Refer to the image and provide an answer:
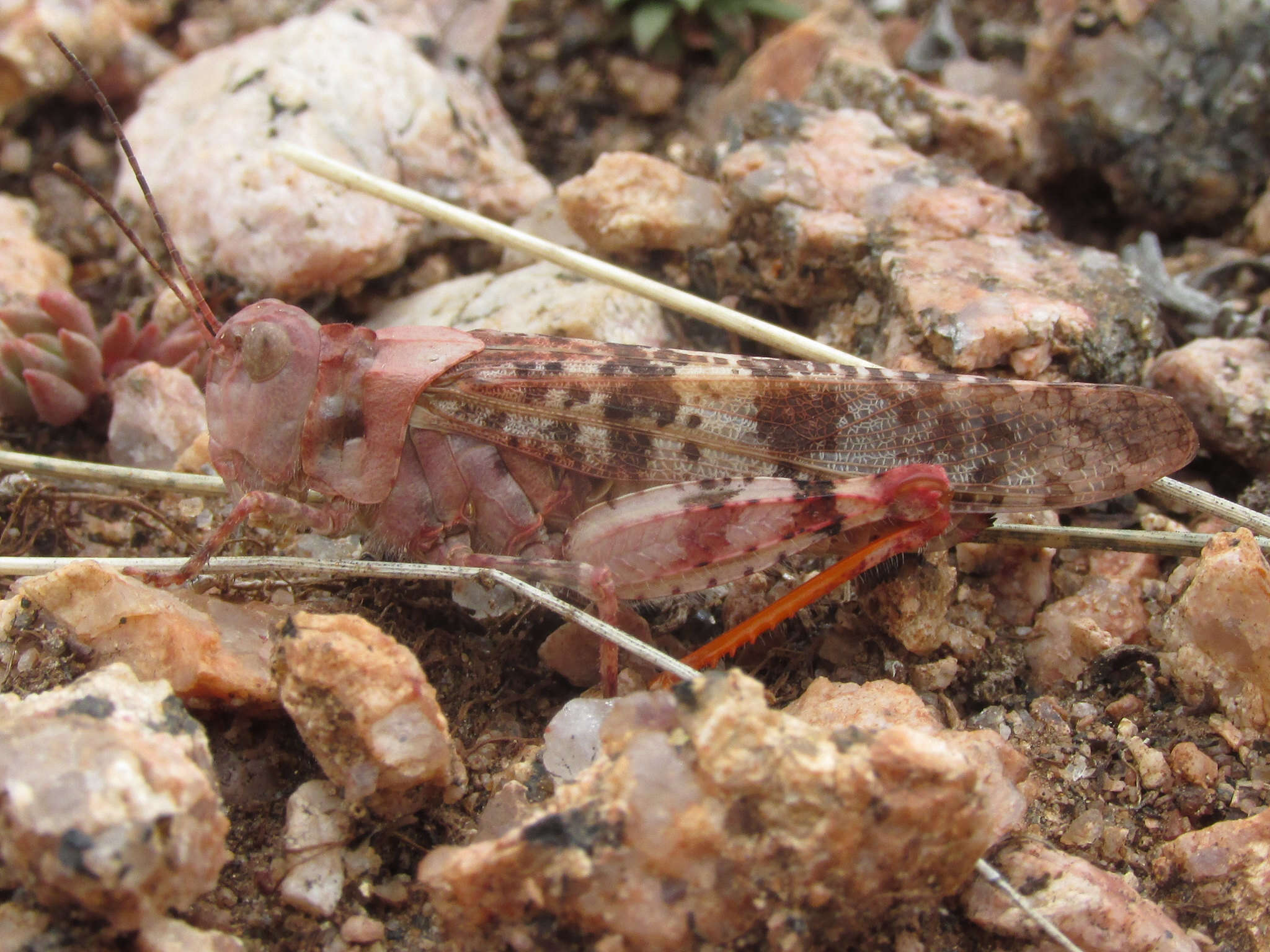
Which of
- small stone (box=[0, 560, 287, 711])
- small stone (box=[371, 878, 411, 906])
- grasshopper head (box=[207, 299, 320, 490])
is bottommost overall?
small stone (box=[371, 878, 411, 906])

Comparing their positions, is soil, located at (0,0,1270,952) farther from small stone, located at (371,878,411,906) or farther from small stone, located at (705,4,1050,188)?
small stone, located at (705,4,1050,188)

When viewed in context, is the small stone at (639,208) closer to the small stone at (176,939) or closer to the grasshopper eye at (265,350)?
the grasshopper eye at (265,350)

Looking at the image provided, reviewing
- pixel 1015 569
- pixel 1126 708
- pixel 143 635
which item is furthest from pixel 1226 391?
pixel 143 635

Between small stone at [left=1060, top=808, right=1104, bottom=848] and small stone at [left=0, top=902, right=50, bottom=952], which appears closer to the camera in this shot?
small stone at [left=0, top=902, right=50, bottom=952]

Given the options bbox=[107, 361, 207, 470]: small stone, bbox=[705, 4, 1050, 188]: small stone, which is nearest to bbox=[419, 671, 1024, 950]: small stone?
bbox=[107, 361, 207, 470]: small stone

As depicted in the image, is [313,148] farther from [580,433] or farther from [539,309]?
[580,433]

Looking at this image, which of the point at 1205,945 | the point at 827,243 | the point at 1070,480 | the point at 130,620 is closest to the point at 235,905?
the point at 130,620

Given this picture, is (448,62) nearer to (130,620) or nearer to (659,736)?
(130,620)

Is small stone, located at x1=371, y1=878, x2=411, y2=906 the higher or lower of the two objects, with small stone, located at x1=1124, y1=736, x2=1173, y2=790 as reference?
lower
